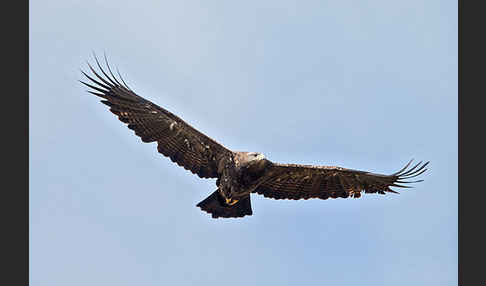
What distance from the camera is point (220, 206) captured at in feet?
62.6

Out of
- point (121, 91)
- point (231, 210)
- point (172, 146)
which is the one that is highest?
point (121, 91)

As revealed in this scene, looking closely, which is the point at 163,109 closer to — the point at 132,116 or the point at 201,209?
the point at 132,116

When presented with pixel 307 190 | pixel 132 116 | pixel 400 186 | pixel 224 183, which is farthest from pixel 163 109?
pixel 400 186

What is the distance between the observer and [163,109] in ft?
62.5

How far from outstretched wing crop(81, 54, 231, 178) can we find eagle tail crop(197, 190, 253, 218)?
1.77 ft

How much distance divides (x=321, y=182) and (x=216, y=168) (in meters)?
2.38

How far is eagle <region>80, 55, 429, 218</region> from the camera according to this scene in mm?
19016

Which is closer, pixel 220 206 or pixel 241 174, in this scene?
pixel 241 174

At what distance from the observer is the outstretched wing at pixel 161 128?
19125 mm

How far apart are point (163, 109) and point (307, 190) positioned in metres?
3.71

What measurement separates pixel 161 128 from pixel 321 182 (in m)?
3.77

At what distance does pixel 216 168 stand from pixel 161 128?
4.97ft

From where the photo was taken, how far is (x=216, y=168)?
19.2 metres

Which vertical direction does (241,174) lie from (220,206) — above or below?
above
